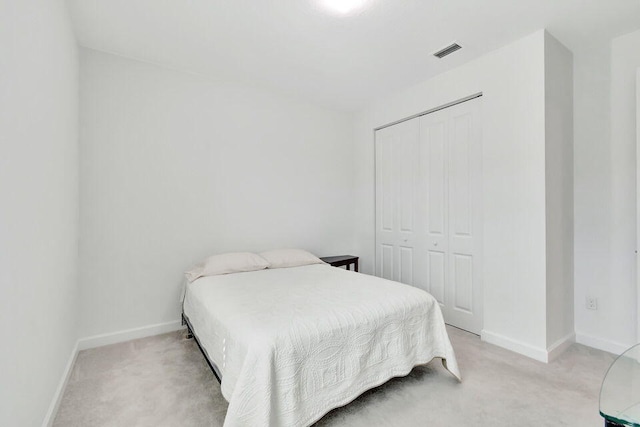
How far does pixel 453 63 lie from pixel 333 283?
231 cm

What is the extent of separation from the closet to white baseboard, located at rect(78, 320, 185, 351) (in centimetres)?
242

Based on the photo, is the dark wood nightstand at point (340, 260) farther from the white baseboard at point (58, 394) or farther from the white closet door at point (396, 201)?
the white baseboard at point (58, 394)

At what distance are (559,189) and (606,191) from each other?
40 centimetres

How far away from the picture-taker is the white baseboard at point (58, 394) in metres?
1.59

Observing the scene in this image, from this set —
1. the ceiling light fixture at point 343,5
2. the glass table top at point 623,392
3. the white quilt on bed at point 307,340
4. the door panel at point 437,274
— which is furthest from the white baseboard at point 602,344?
the ceiling light fixture at point 343,5

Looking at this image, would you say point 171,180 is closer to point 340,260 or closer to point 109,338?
point 109,338

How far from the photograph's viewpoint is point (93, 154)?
259 centimetres

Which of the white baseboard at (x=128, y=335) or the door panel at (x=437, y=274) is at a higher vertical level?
the door panel at (x=437, y=274)

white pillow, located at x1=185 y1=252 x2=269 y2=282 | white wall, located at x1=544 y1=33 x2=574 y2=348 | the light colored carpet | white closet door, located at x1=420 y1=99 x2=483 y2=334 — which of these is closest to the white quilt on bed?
the light colored carpet

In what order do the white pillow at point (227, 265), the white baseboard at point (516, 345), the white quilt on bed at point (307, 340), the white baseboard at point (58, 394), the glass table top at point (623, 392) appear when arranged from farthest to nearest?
1. the white pillow at point (227, 265)
2. the white baseboard at point (516, 345)
3. the white baseboard at point (58, 394)
4. the white quilt on bed at point (307, 340)
5. the glass table top at point (623, 392)

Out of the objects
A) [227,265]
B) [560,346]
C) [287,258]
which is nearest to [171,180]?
[227,265]

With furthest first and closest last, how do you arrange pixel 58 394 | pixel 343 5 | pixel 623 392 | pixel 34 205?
pixel 343 5 < pixel 58 394 < pixel 34 205 < pixel 623 392

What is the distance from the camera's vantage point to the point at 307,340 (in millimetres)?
1494

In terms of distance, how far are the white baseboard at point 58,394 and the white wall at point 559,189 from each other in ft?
10.7
